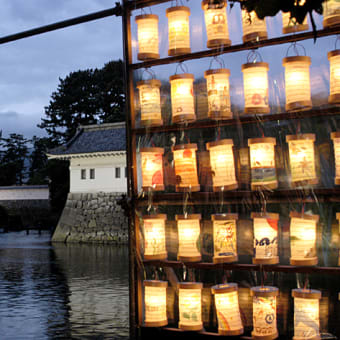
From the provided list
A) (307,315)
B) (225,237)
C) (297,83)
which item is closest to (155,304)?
(225,237)

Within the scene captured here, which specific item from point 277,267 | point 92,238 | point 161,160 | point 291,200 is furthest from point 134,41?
point 92,238

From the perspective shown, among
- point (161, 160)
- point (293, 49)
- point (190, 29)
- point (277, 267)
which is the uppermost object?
point (190, 29)

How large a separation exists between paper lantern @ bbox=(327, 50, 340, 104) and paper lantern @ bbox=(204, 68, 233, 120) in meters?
1.02

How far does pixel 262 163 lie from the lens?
548cm

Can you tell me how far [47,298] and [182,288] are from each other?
5.53 meters

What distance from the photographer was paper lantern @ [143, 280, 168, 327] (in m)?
5.84

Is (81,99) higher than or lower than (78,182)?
higher

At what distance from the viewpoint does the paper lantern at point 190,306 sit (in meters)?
5.66

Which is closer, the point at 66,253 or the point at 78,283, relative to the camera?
the point at 78,283

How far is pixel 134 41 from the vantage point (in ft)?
20.8

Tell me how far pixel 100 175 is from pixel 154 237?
23407mm

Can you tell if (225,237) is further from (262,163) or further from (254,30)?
(254,30)

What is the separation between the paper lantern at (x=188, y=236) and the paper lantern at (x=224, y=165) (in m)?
0.42

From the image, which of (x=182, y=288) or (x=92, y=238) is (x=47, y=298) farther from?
(x=92, y=238)
